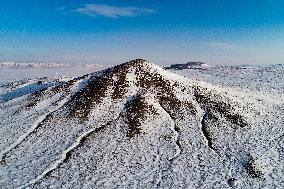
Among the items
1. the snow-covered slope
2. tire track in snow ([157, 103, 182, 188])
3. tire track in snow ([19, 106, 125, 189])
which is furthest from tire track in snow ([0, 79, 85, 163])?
tire track in snow ([157, 103, 182, 188])

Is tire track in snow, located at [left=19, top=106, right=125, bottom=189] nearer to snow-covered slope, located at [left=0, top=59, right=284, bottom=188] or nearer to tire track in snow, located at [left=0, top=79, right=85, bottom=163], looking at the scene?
snow-covered slope, located at [left=0, top=59, right=284, bottom=188]

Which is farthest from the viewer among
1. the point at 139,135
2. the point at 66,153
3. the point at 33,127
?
the point at 33,127

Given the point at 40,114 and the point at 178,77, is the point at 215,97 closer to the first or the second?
the point at 178,77

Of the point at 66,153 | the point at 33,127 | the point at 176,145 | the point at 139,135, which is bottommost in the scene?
the point at 66,153

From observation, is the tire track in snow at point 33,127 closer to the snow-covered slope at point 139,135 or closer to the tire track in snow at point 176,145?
the snow-covered slope at point 139,135

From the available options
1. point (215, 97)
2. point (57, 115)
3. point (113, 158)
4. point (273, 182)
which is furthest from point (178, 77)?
point (273, 182)

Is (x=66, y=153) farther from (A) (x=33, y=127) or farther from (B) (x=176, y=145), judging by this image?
(B) (x=176, y=145)

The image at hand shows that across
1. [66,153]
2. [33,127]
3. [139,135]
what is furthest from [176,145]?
[33,127]

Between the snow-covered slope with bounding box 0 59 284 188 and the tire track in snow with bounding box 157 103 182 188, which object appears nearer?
the snow-covered slope with bounding box 0 59 284 188
